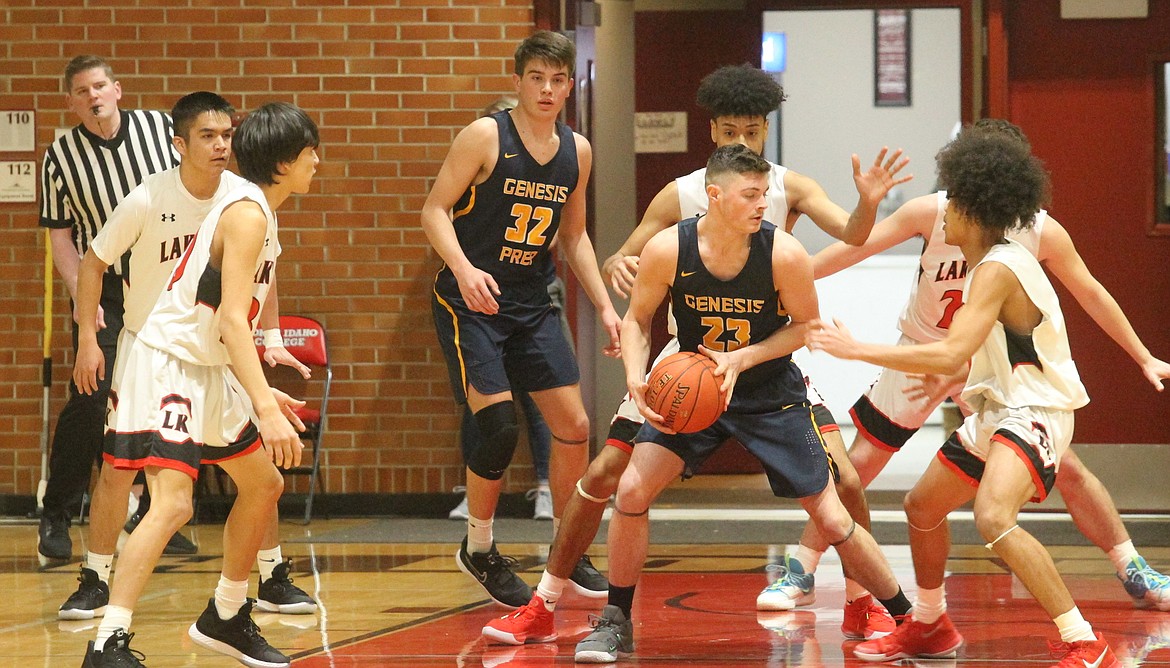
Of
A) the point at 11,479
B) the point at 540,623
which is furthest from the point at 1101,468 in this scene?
the point at 11,479

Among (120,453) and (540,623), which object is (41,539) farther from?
(540,623)

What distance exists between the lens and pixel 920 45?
12.2 meters

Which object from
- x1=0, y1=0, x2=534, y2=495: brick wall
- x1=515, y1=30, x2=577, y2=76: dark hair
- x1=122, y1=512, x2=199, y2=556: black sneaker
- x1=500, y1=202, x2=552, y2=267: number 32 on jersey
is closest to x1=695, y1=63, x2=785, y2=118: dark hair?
x1=515, y1=30, x2=577, y2=76: dark hair

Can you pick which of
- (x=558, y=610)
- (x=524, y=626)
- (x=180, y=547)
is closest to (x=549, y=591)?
(x=524, y=626)

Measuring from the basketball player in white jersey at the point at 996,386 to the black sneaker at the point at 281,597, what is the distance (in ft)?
6.35

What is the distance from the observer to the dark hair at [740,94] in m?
4.77

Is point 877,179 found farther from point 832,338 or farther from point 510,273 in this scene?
point 510,273

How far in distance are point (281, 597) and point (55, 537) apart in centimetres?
172

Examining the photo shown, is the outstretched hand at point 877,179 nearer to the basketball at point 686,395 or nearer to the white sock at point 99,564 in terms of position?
the basketball at point 686,395

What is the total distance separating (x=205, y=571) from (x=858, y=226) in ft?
10.1

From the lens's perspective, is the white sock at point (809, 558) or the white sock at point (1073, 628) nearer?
the white sock at point (1073, 628)

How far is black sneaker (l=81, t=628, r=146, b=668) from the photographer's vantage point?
3.94m

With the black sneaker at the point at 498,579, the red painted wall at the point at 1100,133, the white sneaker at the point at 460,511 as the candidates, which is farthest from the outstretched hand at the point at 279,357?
the red painted wall at the point at 1100,133

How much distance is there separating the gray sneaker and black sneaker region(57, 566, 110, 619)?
1.82 m
